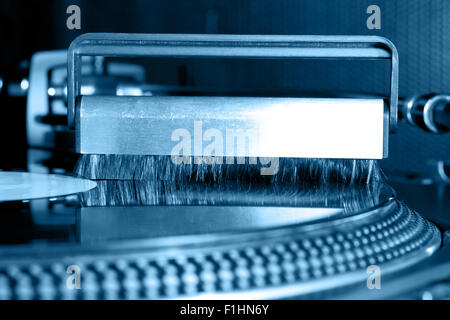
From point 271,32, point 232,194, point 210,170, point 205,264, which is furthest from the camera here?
point 271,32

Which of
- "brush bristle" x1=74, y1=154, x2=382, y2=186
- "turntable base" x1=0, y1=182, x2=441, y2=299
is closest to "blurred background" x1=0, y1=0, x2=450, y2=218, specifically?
"brush bristle" x1=74, y1=154, x2=382, y2=186

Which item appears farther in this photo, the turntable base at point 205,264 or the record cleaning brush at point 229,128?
the record cleaning brush at point 229,128

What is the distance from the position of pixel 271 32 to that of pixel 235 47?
541mm

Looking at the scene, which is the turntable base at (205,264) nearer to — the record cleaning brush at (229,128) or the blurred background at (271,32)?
the record cleaning brush at (229,128)

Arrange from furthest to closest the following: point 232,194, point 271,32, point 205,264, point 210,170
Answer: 1. point 271,32
2. point 210,170
3. point 232,194
4. point 205,264

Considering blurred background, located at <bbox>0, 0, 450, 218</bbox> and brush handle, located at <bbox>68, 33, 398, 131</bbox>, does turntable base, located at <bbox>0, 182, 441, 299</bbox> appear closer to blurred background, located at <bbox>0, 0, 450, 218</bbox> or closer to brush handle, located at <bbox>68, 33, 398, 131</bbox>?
brush handle, located at <bbox>68, 33, 398, 131</bbox>

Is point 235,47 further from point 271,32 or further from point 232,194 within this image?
point 271,32

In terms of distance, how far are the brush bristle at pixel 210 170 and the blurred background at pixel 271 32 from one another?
0.88 ft

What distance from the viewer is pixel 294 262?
272 mm

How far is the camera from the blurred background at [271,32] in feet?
3.03

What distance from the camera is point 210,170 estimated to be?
1.79ft

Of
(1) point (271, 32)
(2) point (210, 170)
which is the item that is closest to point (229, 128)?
(2) point (210, 170)

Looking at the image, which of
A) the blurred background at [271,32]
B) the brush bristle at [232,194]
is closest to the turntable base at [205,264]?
the brush bristle at [232,194]

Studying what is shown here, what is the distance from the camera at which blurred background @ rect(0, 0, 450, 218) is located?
36.3 inches
